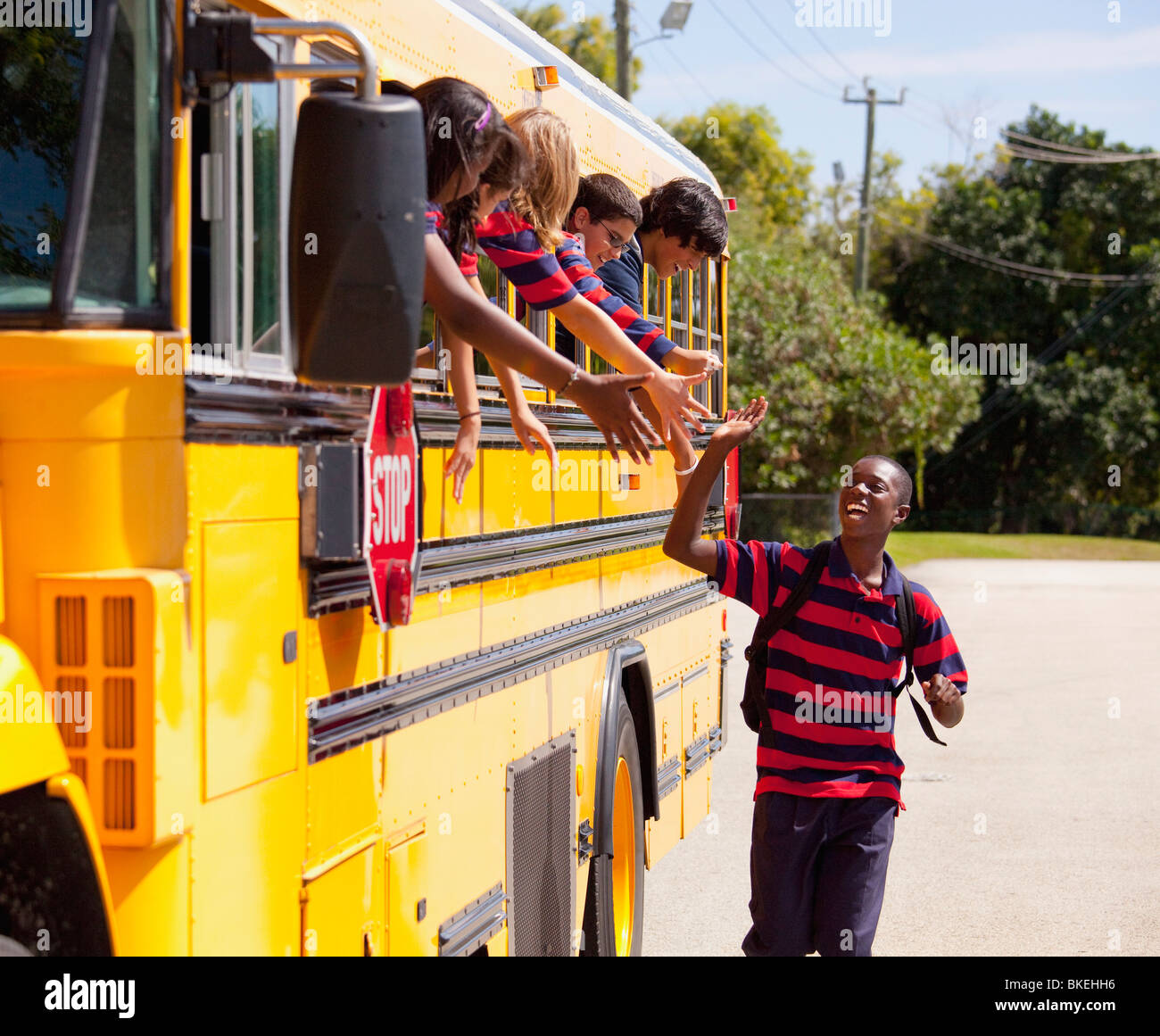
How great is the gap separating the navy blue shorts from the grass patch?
26.5 m

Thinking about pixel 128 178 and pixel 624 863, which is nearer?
pixel 128 178

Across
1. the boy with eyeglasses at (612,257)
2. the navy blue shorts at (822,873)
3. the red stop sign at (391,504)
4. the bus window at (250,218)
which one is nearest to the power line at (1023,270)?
the boy with eyeglasses at (612,257)

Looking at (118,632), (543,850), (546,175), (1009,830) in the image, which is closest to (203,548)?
(118,632)

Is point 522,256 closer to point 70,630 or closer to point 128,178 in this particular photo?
point 128,178

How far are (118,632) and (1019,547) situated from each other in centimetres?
3502

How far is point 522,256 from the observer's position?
10.8ft

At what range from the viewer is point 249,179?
2545 mm

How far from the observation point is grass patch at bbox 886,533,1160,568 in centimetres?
3294

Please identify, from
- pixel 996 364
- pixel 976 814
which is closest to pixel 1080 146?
pixel 996 364

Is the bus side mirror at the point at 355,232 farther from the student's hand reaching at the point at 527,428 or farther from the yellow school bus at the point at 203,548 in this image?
the student's hand reaching at the point at 527,428

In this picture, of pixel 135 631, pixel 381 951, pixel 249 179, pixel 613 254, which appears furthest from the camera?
pixel 613 254

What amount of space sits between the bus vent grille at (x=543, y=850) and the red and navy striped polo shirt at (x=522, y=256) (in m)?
1.21

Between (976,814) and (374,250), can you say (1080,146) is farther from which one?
(374,250)

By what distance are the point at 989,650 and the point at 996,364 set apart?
3109cm
